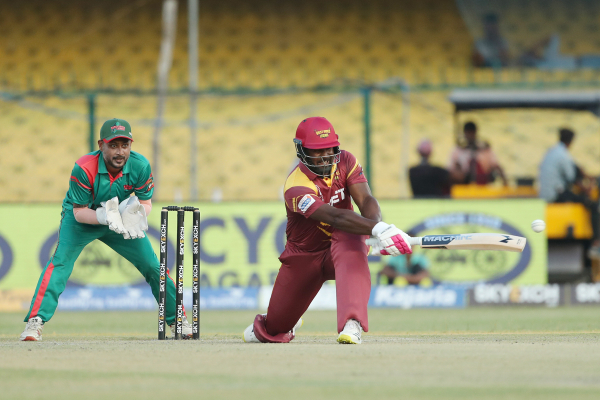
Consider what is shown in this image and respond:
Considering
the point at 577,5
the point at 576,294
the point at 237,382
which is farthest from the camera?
the point at 577,5

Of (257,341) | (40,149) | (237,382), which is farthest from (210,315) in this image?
(40,149)

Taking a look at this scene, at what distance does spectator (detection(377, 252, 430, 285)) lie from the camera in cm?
1267

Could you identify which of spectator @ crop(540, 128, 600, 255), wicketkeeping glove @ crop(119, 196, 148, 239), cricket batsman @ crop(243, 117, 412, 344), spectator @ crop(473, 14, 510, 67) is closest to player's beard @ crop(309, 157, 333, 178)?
cricket batsman @ crop(243, 117, 412, 344)

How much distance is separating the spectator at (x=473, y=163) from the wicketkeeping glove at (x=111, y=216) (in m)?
7.35

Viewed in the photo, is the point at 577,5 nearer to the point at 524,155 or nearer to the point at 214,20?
the point at 524,155

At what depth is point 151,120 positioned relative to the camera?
773 inches

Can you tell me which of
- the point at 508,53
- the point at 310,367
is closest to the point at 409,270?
the point at 310,367

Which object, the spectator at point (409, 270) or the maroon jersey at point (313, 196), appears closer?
the maroon jersey at point (313, 196)

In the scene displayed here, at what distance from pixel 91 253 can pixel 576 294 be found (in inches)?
259

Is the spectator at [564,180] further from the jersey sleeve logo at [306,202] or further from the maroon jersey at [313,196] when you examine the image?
the jersey sleeve logo at [306,202]

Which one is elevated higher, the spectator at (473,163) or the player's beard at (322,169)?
the spectator at (473,163)

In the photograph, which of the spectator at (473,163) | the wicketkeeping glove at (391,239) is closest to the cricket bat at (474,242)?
the wicketkeeping glove at (391,239)

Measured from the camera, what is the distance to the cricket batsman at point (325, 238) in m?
6.45

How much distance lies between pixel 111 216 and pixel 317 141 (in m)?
1.71
